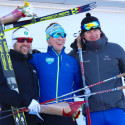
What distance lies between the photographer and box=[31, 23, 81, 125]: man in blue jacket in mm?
3697

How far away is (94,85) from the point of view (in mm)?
3949

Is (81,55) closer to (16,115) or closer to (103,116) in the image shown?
(103,116)

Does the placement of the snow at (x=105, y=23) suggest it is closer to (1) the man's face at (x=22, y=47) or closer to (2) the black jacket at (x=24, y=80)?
(1) the man's face at (x=22, y=47)

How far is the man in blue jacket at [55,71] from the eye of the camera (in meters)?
3.70

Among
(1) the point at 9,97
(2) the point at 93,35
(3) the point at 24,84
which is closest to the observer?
(1) the point at 9,97

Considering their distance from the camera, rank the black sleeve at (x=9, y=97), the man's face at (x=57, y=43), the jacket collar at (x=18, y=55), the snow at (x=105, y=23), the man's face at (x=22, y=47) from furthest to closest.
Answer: the snow at (x=105, y=23), the man's face at (x=57, y=43), the man's face at (x=22, y=47), the jacket collar at (x=18, y=55), the black sleeve at (x=9, y=97)

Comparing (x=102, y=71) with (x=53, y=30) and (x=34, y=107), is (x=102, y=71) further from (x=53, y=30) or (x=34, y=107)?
(x=34, y=107)

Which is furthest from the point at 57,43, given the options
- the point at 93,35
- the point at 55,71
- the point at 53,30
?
the point at 93,35

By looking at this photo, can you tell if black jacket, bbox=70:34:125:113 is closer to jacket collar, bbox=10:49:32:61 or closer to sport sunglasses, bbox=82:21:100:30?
sport sunglasses, bbox=82:21:100:30

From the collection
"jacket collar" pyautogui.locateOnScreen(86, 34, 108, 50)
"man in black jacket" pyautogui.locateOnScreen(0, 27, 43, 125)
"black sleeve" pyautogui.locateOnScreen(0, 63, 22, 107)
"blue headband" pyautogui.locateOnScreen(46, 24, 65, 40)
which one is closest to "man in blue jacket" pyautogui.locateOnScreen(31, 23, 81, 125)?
"blue headband" pyautogui.locateOnScreen(46, 24, 65, 40)

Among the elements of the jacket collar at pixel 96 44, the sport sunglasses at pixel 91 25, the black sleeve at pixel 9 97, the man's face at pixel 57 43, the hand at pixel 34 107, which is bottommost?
the hand at pixel 34 107

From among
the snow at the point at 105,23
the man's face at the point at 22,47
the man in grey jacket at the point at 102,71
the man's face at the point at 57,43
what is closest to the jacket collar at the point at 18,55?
the man's face at the point at 22,47

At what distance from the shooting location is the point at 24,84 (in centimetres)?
346

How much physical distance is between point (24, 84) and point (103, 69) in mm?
1011
